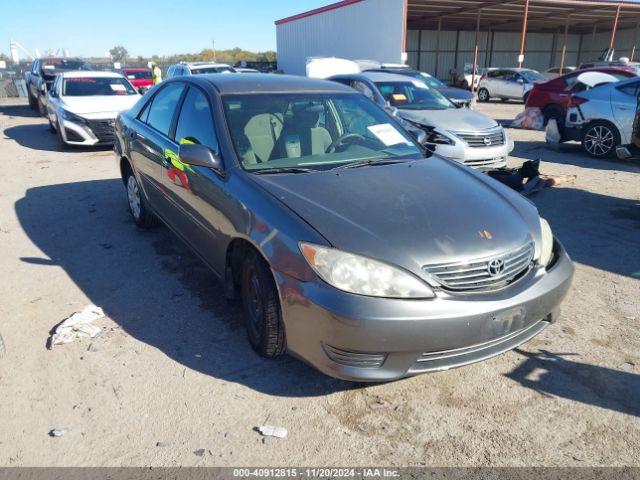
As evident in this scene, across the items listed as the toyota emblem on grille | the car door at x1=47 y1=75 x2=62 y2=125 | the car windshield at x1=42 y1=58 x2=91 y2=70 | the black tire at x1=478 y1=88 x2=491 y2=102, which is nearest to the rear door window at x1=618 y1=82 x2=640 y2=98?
the toyota emblem on grille

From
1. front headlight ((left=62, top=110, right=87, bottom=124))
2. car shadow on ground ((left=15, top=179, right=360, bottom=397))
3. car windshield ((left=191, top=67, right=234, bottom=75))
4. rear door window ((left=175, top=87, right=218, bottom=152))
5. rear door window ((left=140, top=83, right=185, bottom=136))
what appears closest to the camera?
car shadow on ground ((left=15, top=179, right=360, bottom=397))

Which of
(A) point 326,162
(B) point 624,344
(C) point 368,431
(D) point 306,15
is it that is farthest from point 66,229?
(D) point 306,15

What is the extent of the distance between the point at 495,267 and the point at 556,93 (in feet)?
38.1

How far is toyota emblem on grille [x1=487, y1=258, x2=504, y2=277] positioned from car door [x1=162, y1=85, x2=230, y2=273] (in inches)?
62.7

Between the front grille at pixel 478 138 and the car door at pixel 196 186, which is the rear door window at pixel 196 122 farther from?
the front grille at pixel 478 138

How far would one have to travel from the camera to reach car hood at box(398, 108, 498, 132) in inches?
306

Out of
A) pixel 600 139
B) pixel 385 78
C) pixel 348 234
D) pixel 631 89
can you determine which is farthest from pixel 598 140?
pixel 348 234

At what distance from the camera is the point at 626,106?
8695 mm

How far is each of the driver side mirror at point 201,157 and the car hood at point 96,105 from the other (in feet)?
25.7

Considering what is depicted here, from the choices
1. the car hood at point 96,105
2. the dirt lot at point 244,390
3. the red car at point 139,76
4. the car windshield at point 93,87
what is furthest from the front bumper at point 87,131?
the red car at point 139,76

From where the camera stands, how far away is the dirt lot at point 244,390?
8.05 feet

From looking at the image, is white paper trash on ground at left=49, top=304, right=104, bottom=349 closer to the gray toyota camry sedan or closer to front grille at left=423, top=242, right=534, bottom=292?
the gray toyota camry sedan

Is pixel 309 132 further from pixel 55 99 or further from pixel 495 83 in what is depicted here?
pixel 495 83

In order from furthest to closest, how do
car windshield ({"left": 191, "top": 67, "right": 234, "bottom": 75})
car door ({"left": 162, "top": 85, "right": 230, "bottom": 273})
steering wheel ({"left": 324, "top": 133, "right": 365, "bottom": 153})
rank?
car windshield ({"left": 191, "top": 67, "right": 234, "bottom": 75}) → steering wheel ({"left": 324, "top": 133, "right": 365, "bottom": 153}) → car door ({"left": 162, "top": 85, "right": 230, "bottom": 273})
